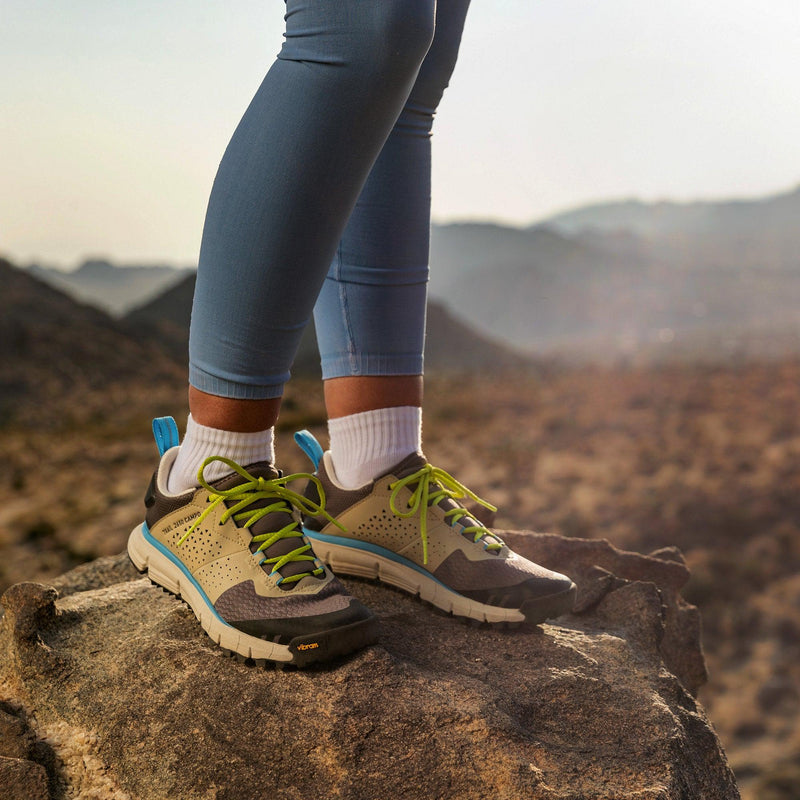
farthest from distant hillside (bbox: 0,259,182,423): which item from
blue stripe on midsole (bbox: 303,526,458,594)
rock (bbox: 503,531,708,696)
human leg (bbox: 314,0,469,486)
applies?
human leg (bbox: 314,0,469,486)

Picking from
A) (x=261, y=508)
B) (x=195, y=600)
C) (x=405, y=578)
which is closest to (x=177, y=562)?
(x=195, y=600)

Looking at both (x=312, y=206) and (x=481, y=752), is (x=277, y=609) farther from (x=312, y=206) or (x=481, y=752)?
(x=312, y=206)

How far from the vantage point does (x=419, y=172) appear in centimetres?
144

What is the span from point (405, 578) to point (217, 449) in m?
0.45

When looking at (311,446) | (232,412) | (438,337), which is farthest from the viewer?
(438,337)

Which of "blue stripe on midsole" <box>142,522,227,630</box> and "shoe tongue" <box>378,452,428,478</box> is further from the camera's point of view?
"shoe tongue" <box>378,452,428,478</box>

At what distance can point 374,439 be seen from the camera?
1438mm

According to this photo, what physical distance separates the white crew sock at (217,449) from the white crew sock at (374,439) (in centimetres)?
18

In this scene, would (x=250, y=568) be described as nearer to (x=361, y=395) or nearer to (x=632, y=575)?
(x=361, y=395)

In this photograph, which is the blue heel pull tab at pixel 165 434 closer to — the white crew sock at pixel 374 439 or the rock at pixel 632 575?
the white crew sock at pixel 374 439

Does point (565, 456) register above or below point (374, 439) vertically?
below

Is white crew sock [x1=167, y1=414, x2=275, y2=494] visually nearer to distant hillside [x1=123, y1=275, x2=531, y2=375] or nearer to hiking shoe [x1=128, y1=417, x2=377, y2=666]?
hiking shoe [x1=128, y1=417, x2=377, y2=666]

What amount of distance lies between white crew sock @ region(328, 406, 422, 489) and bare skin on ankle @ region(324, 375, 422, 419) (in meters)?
0.01

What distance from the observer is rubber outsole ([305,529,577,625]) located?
1360mm
